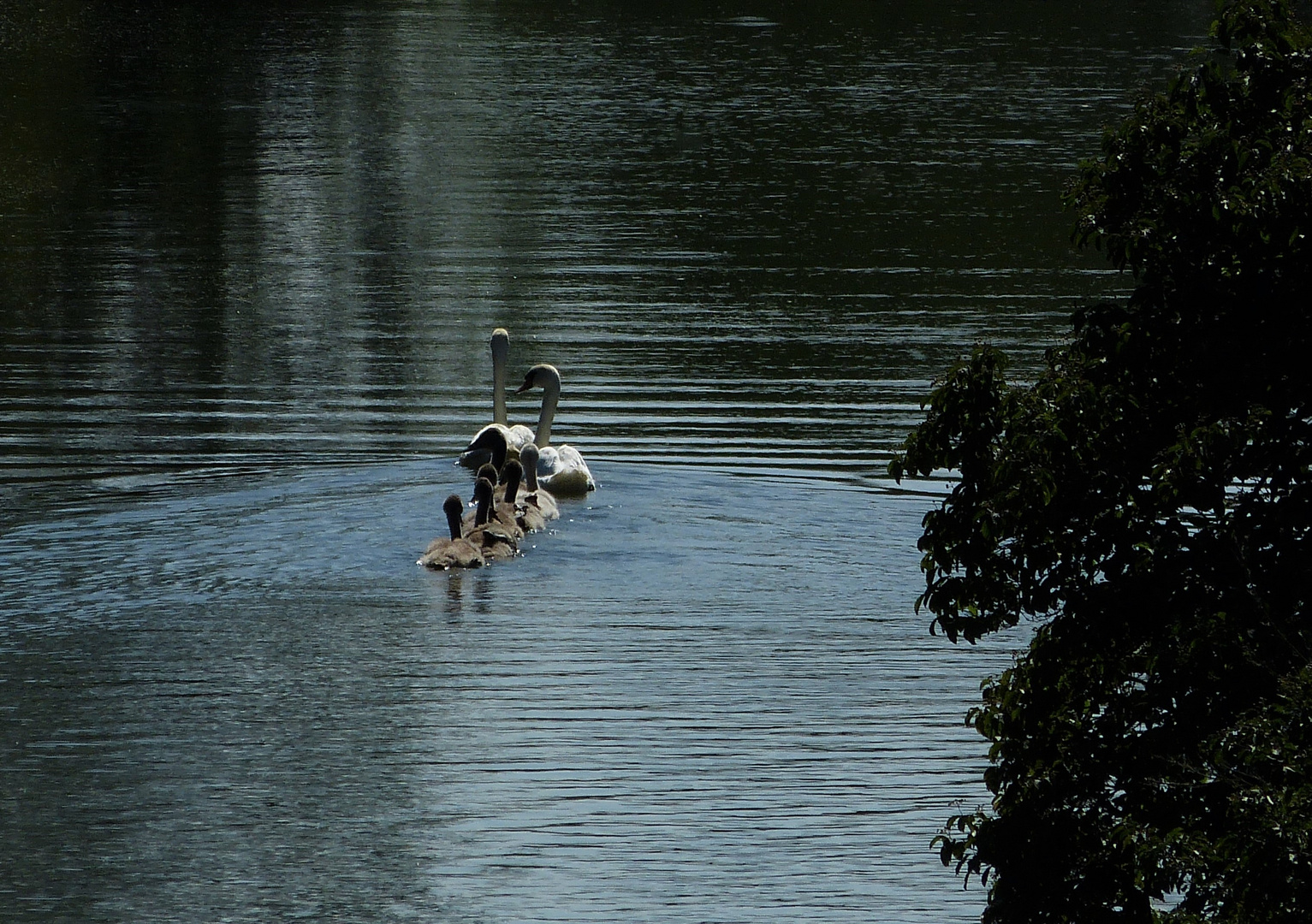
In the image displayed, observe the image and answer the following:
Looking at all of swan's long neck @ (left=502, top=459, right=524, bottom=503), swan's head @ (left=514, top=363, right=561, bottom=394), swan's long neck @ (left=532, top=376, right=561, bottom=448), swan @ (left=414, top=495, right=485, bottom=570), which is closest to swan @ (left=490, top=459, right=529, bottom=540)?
swan's long neck @ (left=502, top=459, right=524, bottom=503)

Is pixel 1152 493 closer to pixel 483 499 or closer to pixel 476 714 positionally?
pixel 476 714

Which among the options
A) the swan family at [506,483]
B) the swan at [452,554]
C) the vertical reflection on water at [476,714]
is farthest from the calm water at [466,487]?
the swan family at [506,483]

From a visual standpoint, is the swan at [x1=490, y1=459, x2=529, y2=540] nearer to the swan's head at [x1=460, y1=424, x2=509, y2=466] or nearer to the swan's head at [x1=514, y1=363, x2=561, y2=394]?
the swan's head at [x1=460, y1=424, x2=509, y2=466]

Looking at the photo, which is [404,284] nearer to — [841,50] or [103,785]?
[103,785]

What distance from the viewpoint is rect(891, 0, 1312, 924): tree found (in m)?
7.45

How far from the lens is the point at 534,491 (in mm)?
17953

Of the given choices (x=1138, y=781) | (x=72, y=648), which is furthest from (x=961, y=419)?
(x=72, y=648)

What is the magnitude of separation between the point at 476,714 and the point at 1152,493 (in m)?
5.99

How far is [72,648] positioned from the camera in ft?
45.4

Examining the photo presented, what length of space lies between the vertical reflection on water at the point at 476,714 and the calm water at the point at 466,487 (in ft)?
0.11

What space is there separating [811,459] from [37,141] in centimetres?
2878

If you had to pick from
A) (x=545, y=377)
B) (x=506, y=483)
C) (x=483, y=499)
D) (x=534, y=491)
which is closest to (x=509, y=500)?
(x=506, y=483)

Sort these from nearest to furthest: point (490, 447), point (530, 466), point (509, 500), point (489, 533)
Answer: point (489, 533)
point (509, 500)
point (530, 466)
point (490, 447)

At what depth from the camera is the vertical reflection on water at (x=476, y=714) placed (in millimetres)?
10359
